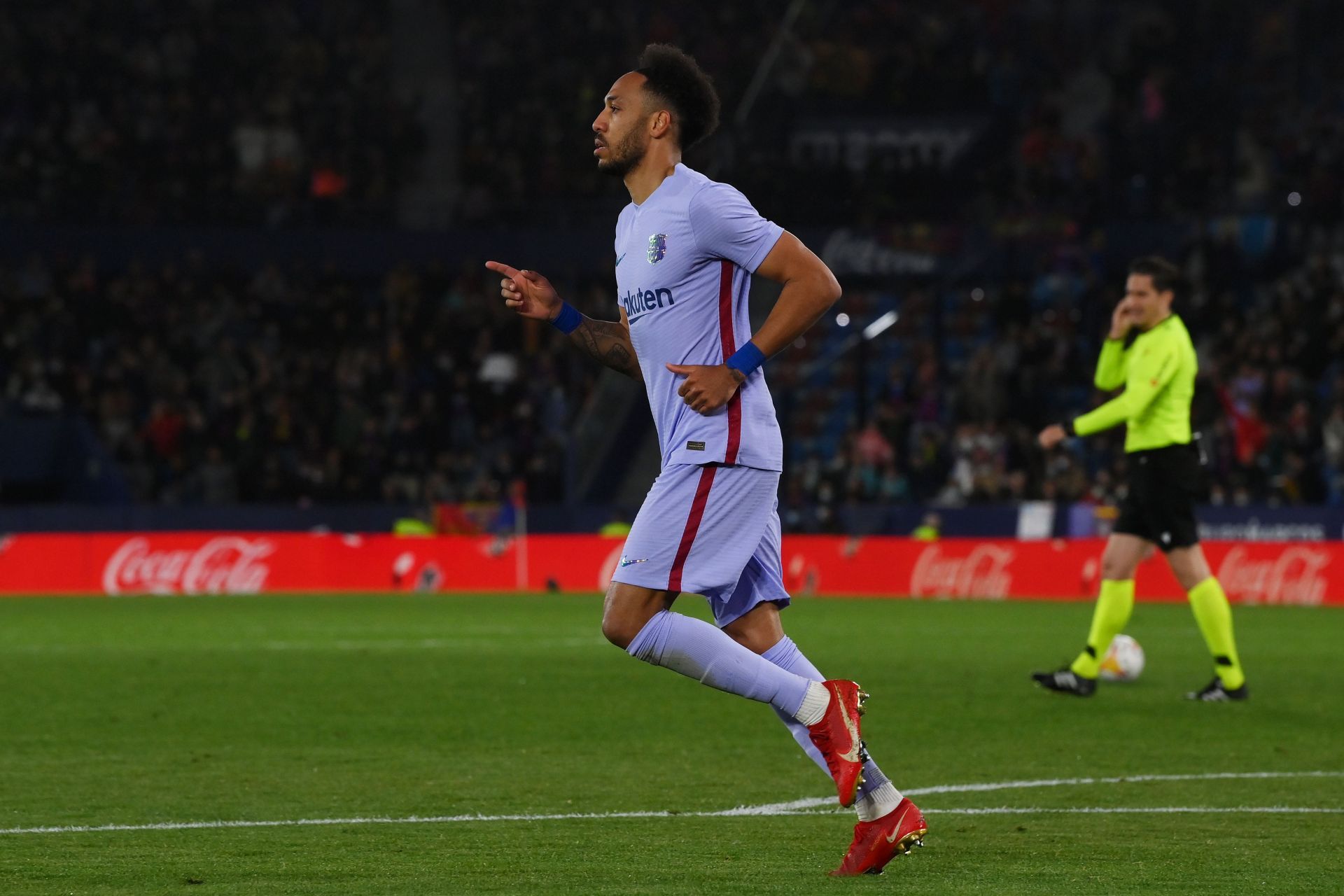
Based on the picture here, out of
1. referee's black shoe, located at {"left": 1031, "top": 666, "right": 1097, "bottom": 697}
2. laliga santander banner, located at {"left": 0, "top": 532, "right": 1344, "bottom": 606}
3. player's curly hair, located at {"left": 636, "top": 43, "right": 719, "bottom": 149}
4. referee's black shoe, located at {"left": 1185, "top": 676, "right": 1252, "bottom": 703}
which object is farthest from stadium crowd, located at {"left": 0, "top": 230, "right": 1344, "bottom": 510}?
player's curly hair, located at {"left": 636, "top": 43, "right": 719, "bottom": 149}

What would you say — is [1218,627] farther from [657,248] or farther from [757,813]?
[657,248]

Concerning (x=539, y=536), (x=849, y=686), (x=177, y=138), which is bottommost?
(x=539, y=536)

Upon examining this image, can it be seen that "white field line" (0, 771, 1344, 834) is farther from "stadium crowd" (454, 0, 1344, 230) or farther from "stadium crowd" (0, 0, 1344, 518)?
"stadium crowd" (454, 0, 1344, 230)

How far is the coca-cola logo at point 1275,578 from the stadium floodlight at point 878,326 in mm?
7363

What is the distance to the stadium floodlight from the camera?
2912cm

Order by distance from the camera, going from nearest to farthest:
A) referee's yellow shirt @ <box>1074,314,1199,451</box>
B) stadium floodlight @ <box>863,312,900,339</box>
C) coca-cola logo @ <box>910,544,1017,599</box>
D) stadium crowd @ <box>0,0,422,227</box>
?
referee's yellow shirt @ <box>1074,314,1199,451</box> < coca-cola logo @ <box>910,544,1017,599</box> < stadium floodlight @ <box>863,312,900,339</box> < stadium crowd @ <box>0,0,422,227</box>

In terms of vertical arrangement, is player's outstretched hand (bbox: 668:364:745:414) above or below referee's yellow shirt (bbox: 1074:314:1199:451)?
above

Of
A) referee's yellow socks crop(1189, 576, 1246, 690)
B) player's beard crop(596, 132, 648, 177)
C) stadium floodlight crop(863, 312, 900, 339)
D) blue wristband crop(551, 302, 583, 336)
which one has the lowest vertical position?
referee's yellow socks crop(1189, 576, 1246, 690)

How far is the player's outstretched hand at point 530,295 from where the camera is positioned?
21.5ft

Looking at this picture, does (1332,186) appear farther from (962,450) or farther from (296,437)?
(296,437)

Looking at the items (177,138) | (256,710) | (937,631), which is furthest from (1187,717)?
(177,138)

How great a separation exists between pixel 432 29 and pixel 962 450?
46.8ft

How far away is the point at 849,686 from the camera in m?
5.92

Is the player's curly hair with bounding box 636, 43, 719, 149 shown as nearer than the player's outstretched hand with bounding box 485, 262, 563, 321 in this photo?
Yes
